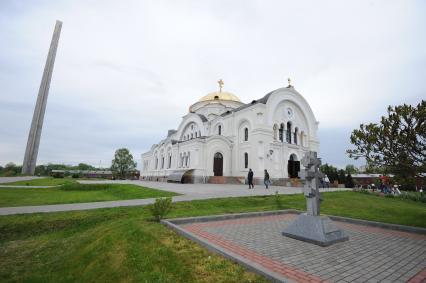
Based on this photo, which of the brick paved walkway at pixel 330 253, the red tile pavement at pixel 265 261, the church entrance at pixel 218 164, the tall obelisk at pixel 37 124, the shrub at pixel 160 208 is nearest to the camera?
the red tile pavement at pixel 265 261

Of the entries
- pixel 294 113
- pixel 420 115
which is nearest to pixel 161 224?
pixel 420 115

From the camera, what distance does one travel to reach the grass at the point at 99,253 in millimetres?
4147

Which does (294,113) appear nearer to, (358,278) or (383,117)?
(383,117)

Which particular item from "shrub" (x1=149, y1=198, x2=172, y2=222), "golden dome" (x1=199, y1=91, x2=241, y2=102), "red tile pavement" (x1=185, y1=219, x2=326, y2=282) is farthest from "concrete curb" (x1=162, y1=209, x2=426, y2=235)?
"golden dome" (x1=199, y1=91, x2=241, y2=102)

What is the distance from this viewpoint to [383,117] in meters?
7.99

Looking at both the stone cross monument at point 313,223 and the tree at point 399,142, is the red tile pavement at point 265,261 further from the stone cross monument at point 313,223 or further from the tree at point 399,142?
the tree at point 399,142

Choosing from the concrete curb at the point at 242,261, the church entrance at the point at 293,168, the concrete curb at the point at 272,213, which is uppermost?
the church entrance at the point at 293,168

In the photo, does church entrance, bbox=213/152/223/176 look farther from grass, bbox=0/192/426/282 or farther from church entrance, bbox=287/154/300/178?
grass, bbox=0/192/426/282

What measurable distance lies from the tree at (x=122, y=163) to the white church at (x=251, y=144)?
107 ft

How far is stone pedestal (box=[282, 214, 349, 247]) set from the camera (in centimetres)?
567

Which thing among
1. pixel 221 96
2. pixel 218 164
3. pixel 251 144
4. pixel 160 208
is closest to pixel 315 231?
pixel 160 208

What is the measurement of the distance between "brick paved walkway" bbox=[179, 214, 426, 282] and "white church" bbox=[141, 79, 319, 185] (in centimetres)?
2010

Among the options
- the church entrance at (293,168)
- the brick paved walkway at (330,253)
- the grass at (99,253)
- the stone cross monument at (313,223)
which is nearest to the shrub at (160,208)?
the grass at (99,253)

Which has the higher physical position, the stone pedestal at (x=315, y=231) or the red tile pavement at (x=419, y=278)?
the stone pedestal at (x=315, y=231)
